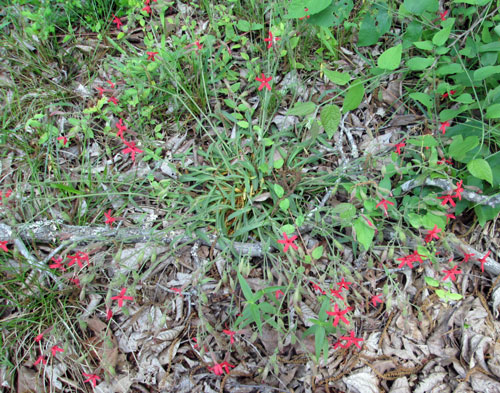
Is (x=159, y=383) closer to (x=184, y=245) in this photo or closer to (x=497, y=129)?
(x=184, y=245)

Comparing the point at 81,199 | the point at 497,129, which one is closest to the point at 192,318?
the point at 81,199

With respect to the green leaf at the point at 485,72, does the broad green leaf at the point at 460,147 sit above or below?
below

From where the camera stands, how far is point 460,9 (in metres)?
2.11

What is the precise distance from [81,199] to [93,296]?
2.05 ft

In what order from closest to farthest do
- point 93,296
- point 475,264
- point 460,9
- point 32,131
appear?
point 475,264 < point 93,296 < point 460,9 < point 32,131

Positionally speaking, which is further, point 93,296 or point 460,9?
point 460,9

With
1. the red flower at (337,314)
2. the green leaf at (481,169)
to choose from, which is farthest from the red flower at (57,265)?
the green leaf at (481,169)

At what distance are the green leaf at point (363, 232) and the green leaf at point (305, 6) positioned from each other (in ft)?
2.90

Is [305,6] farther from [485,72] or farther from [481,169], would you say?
[481,169]

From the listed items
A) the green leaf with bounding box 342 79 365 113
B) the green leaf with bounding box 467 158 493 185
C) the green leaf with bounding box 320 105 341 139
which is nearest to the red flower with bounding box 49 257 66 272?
the green leaf with bounding box 320 105 341 139

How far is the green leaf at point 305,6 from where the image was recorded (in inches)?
52.7

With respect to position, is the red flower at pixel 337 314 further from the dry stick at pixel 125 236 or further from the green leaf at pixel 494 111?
the green leaf at pixel 494 111

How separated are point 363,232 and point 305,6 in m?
1.01

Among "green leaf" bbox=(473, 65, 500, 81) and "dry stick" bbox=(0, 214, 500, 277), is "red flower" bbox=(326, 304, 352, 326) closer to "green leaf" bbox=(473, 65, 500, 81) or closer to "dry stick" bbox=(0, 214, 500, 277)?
"dry stick" bbox=(0, 214, 500, 277)
